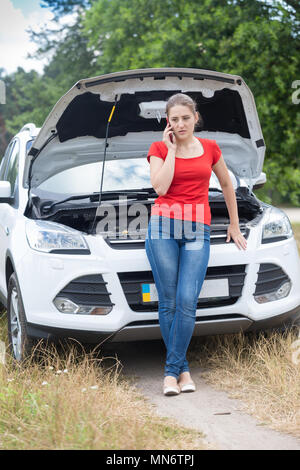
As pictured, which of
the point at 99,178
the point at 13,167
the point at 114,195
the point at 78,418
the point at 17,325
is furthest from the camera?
the point at 13,167

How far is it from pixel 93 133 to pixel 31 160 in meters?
0.57

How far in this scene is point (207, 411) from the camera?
366 centimetres

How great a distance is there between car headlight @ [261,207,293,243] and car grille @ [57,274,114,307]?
116 cm

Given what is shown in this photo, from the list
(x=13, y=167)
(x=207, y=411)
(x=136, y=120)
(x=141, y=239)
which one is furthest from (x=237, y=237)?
(x=13, y=167)

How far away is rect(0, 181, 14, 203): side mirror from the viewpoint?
4.85 metres

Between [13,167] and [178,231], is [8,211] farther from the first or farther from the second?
[178,231]

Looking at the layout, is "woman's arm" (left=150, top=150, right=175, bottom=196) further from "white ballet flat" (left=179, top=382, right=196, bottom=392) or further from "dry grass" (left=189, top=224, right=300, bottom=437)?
"dry grass" (left=189, top=224, right=300, bottom=437)

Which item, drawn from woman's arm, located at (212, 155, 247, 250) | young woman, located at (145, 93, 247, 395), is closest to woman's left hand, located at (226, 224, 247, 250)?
woman's arm, located at (212, 155, 247, 250)

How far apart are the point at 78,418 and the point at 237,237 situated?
5.65ft

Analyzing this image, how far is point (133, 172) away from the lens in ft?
17.2

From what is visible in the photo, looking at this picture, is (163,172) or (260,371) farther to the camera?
(260,371)

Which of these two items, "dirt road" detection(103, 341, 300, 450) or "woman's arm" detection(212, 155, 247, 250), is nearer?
"dirt road" detection(103, 341, 300, 450)
